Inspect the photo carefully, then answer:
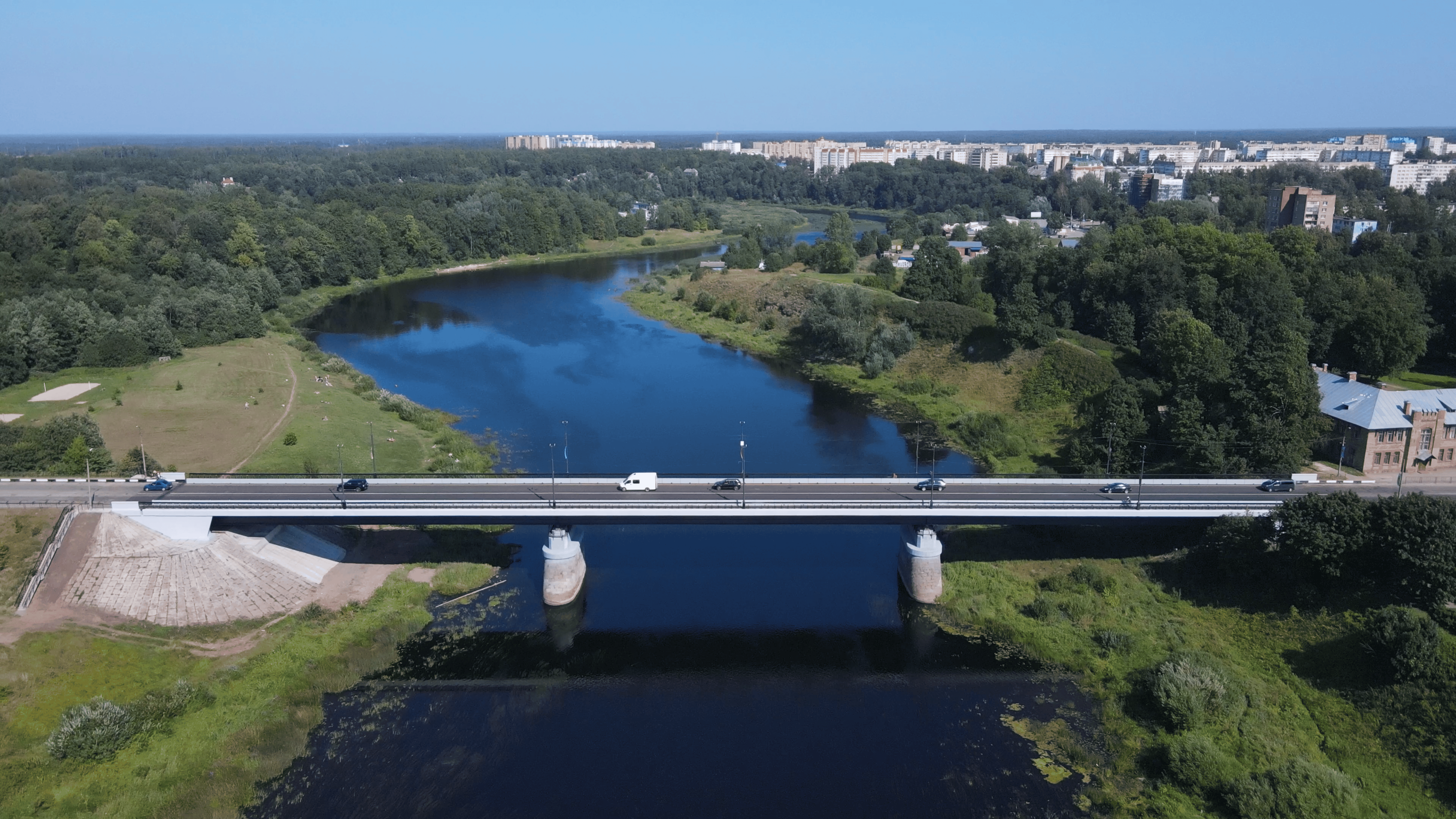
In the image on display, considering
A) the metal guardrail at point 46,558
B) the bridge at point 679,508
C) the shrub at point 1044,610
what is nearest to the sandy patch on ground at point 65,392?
the bridge at point 679,508

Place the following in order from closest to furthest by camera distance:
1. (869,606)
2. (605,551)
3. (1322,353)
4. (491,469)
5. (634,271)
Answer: (869,606)
(605,551)
(491,469)
(1322,353)
(634,271)

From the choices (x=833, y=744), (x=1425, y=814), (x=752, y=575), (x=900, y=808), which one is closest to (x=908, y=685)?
(x=833, y=744)

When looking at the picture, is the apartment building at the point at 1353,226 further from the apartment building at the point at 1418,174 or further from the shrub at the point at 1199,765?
the shrub at the point at 1199,765

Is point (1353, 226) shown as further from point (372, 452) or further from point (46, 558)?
point (46, 558)

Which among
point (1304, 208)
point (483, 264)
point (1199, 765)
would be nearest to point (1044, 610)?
point (1199, 765)

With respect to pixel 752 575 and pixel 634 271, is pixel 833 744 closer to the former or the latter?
pixel 752 575
